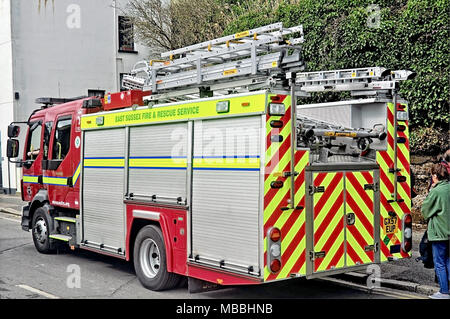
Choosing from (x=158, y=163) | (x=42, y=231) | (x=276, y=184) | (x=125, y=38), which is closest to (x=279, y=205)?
(x=276, y=184)

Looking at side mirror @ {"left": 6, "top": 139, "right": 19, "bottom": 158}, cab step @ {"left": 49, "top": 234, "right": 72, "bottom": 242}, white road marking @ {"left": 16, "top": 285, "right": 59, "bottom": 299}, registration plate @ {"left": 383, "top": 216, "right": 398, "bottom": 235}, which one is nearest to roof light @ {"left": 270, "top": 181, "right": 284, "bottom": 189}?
registration plate @ {"left": 383, "top": 216, "right": 398, "bottom": 235}

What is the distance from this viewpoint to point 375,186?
7.23m

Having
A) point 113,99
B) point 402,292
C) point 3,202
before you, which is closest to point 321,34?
point 113,99

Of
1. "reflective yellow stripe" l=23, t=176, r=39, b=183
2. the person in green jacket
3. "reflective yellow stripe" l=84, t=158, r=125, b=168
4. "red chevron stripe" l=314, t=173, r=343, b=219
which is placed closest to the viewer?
"red chevron stripe" l=314, t=173, r=343, b=219

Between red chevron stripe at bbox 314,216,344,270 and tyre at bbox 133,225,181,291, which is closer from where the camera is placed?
red chevron stripe at bbox 314,216,344,270

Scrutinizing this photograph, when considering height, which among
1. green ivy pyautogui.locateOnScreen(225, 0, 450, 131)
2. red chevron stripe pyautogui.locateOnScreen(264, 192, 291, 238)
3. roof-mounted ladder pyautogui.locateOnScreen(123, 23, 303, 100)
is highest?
green ivy pyautogui.locateOnScreen(225, 0, 450, 131)

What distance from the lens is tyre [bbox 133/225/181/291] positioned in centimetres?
763

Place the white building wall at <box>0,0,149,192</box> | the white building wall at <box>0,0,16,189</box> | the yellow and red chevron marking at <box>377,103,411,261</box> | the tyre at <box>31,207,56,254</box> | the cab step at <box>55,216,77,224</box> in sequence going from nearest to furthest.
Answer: the yellow and red chevron marking at <box>377,103,411,261</box> → the cab step at <box>55,216,77,224</box> → the tyre at <box>31,207,56,254</box> → the white building wall at <box>0,0,16,189</box> → the white building wall at <box>0,0,149,192</box>

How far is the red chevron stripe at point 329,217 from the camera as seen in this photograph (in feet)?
21.8

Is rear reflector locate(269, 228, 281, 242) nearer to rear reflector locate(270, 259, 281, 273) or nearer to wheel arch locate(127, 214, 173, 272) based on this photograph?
rear reflector locate(270, 259, 281, 273)

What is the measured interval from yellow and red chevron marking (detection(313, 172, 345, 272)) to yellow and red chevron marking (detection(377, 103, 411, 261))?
75 centimetres

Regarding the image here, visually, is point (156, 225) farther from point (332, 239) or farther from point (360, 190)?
point (360, 190)

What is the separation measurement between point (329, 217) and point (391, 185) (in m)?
1.22

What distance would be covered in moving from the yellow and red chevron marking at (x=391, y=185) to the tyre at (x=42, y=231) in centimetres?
606
